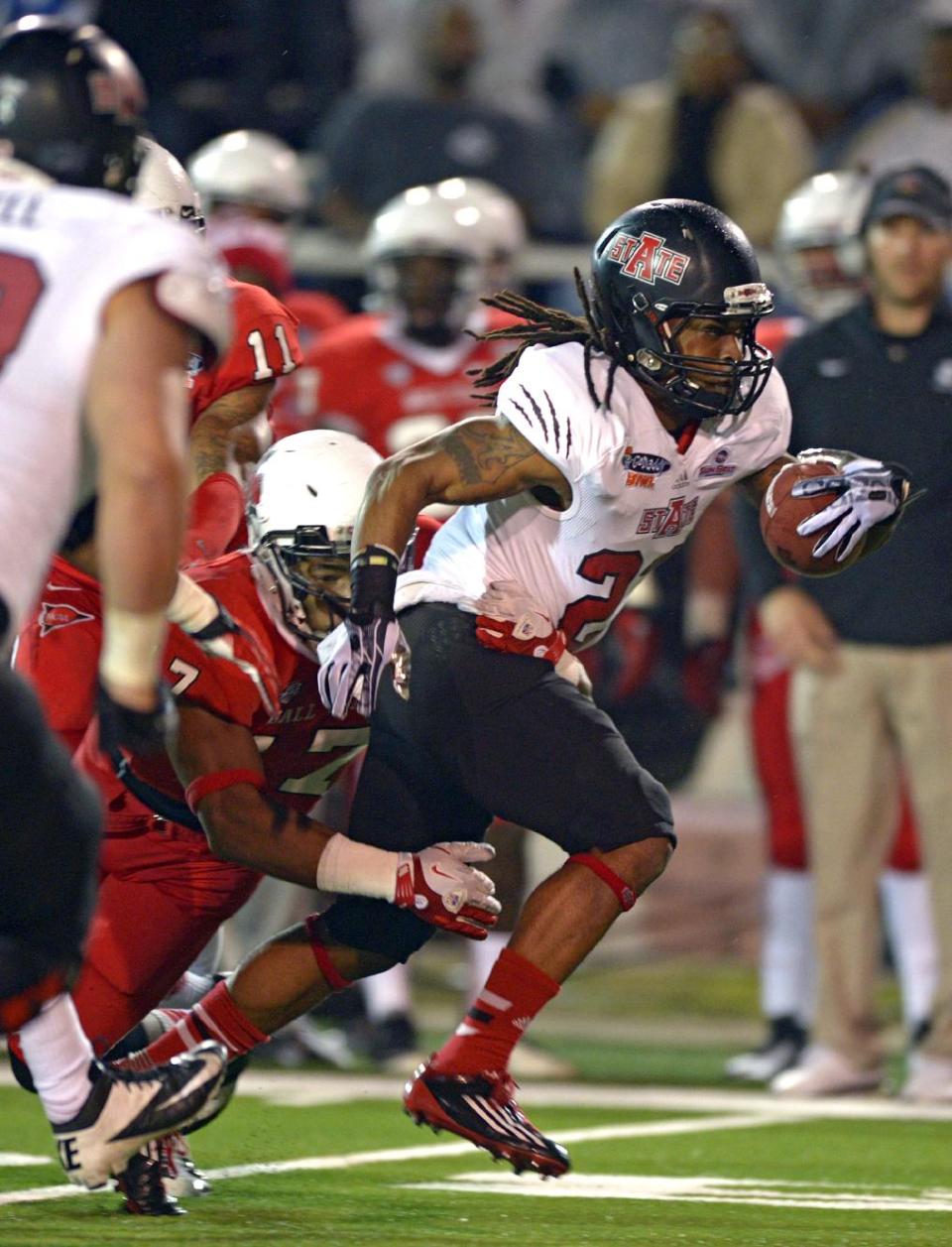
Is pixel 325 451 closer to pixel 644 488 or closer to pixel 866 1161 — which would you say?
pixel 644 488

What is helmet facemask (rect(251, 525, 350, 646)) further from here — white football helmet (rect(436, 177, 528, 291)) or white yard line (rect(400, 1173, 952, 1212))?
white football helmet (rect(436, 177, 528, 291))

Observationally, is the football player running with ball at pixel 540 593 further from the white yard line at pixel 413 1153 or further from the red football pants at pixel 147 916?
the white yard line at pixel 413 1153

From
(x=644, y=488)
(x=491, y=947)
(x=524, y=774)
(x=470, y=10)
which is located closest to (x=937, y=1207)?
(x=524, y=774)

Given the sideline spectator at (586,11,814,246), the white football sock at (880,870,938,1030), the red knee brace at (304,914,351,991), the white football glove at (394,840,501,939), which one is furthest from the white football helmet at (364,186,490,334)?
the white football glove at (394,840,501,939)

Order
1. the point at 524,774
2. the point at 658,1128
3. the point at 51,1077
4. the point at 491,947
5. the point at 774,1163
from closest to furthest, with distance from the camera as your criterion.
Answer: the point at 51,1077 → the point at 524,774 → the point at 774,1163 → the point at 658,1128 → the point at 491,947

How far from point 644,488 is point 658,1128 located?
1773 mm

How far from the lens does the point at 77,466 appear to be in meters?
3.28

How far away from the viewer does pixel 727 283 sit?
4.34 m

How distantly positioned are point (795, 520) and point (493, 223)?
3.25 metres

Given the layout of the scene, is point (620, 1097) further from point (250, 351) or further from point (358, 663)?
point (358, 663)

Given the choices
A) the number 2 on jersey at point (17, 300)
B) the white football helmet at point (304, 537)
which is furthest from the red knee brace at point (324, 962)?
the number 2 on jersey at point (17, 300)

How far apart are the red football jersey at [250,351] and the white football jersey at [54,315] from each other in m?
1.47

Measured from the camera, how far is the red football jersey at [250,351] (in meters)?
4.73

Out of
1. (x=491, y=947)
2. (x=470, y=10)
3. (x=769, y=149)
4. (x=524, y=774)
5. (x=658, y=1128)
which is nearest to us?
(x=524, y=774)
